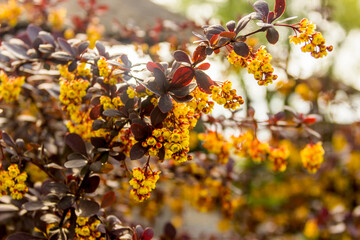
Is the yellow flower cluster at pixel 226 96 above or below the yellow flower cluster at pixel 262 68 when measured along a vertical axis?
below

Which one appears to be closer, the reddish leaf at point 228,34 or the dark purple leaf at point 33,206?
the reddish leaf at point 228,34

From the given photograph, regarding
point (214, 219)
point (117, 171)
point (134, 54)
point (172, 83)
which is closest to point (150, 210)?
point (117, 171)

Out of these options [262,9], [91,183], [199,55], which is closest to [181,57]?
[199,55]

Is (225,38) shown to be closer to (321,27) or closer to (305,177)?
(321,27)

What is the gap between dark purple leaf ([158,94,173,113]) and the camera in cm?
88

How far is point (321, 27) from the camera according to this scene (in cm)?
375

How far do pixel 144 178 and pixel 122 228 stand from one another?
252 mm

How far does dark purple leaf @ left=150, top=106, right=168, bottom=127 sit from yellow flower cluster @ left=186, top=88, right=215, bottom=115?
9cm

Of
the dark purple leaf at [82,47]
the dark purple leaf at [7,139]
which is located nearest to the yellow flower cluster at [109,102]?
the dark purple leaf at [82,47]

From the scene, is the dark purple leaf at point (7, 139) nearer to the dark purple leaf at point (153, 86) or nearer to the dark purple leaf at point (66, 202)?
the dark purple leaf at point (66, 202)

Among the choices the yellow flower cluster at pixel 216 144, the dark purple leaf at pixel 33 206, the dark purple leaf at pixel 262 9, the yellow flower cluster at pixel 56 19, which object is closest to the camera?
the dark purple leaf at pixel 262 9

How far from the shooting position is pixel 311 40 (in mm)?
950

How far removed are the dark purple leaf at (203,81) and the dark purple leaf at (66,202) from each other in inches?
20.8

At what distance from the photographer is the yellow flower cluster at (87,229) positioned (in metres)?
1.01
